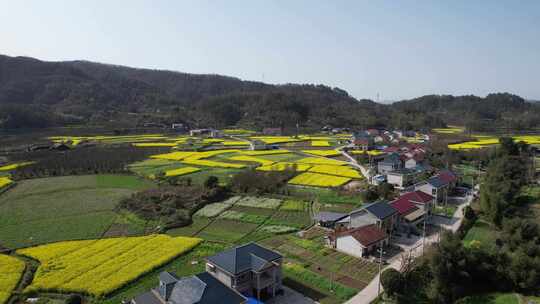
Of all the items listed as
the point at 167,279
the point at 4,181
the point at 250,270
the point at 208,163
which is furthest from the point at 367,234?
the point at 4,181

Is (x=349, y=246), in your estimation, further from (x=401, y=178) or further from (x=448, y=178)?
(x=401, y=178)

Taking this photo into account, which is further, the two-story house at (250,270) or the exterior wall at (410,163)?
the exterior wall at (410,163)

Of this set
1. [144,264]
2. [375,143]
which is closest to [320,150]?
[375,143]

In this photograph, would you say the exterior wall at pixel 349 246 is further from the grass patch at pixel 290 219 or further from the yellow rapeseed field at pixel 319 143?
the yellow rapeseed field at pixel 319 143

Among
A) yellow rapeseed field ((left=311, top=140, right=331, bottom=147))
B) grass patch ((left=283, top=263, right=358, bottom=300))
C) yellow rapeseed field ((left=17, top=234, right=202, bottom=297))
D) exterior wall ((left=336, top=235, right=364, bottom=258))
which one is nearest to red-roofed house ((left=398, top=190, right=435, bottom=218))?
exterior wall ((left=336, top=235, right=364, bottom=258))

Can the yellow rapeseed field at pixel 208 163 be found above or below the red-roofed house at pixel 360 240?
above

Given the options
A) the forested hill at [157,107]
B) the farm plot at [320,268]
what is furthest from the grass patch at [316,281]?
the forested hill at [157,107]
